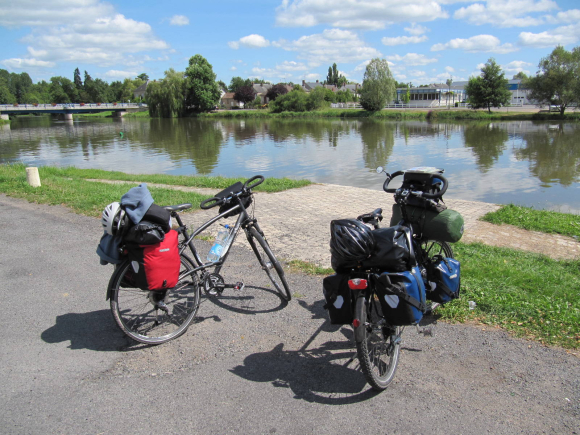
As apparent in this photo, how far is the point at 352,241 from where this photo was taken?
2721 mm

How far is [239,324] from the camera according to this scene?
3842 mm

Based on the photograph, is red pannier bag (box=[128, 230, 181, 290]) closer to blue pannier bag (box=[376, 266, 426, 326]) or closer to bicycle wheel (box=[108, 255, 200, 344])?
bicycle wheel (box=[108, 255, 200, 344])

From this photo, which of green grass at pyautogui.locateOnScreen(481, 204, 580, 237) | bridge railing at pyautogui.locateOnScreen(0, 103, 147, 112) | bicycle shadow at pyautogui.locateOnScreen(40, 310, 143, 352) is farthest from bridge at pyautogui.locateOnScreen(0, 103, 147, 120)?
green grass at pyautogui.locateOnScreen(481, 204, 580, 237)

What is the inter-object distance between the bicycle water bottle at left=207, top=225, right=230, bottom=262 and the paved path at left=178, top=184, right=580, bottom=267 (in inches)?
71.4

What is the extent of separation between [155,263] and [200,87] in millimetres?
84494

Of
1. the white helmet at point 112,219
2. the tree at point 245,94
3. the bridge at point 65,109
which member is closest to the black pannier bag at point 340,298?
the white helmet at point 112,219

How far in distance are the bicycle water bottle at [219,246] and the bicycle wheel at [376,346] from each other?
158 cm

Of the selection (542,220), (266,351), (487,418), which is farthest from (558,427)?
(542,220)

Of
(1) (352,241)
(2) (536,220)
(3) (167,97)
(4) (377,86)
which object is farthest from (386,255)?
(3) (167,97)

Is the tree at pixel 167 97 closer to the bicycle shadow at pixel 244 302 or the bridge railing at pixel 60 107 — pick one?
the bridge railing at pixel 60 107

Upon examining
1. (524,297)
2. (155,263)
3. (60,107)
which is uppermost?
(60,107)

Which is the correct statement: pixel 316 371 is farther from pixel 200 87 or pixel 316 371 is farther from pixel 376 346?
pixel 200 87

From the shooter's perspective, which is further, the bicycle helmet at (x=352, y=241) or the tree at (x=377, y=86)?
the tree at (x=377, y=86)

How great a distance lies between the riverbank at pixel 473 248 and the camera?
A: 12.4ft
